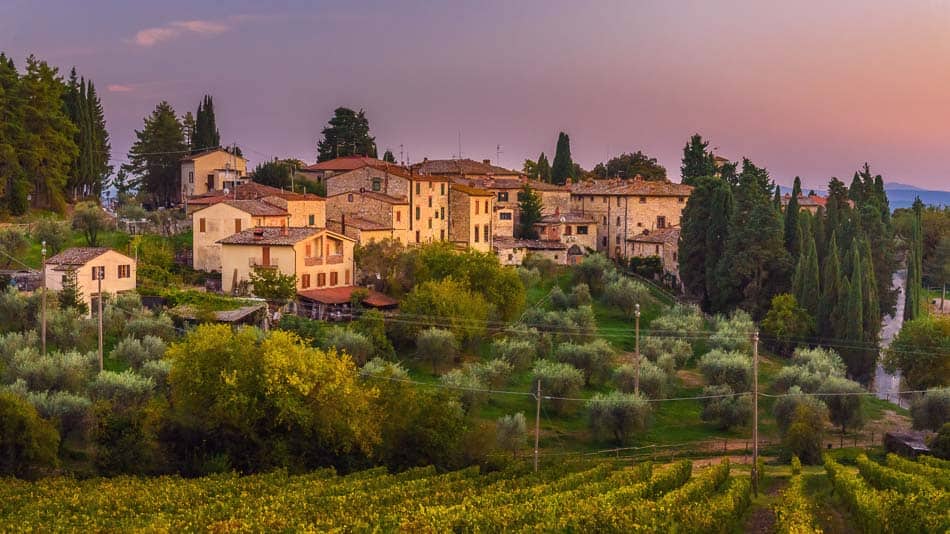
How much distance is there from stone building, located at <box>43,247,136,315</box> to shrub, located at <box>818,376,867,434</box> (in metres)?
31.5

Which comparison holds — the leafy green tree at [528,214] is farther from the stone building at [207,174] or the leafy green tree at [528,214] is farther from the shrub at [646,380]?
the shrub at [646,380]

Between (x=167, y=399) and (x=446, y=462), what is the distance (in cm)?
979

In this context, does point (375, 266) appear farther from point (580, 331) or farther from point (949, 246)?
point (949, 246)

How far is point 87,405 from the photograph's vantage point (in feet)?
112

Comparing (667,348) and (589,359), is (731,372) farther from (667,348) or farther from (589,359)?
(667,348)

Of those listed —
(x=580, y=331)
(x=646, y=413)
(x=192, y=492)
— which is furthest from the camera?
(x=580, y=331)

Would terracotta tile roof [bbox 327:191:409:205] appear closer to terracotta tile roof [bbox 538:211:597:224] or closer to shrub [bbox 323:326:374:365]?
terracotta tile roof [bbox 538:211:597:224]

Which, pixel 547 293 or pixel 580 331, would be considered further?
pixel 547 293

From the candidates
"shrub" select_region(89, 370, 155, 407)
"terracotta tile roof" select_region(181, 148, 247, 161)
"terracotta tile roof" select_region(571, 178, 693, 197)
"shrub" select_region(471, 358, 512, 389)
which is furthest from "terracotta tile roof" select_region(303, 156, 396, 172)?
"shrub" select_region(89, 370, 155, 407)

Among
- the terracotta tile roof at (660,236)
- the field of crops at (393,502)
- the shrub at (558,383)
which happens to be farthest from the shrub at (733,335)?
the field of crops at (393,502)

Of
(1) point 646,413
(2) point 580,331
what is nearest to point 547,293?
(2) point 580,331

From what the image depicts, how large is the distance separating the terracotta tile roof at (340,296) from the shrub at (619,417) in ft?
55.2

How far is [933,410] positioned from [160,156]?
2186 inches

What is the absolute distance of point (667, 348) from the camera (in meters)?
54.3
